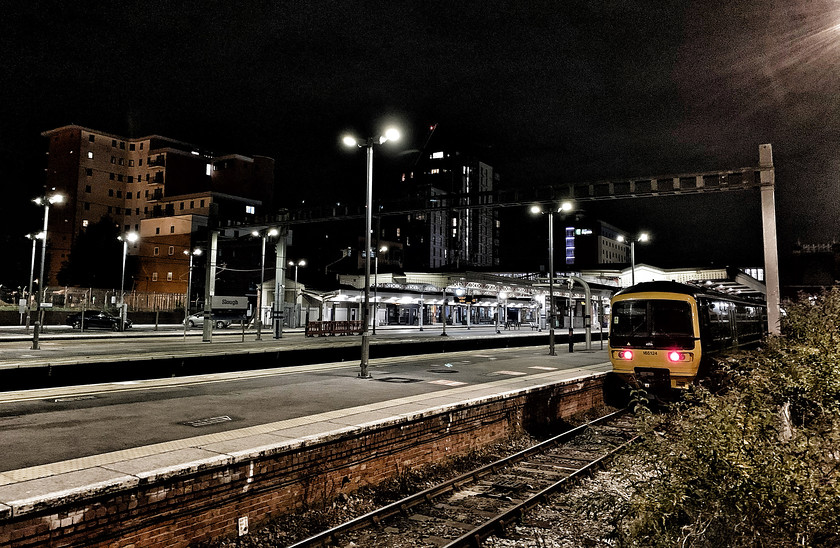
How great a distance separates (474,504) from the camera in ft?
27.3

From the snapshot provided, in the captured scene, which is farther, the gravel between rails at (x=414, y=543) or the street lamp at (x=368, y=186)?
the street lamp at (x=368, y=186)

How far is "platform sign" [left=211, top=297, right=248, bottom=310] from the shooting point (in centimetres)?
6028

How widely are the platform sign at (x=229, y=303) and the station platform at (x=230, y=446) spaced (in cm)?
4755

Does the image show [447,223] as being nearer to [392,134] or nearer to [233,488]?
[392,134]

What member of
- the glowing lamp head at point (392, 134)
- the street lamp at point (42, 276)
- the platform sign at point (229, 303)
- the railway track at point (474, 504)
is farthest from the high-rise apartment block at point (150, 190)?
the railway track at point (474, 504)

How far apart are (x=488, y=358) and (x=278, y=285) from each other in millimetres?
18655

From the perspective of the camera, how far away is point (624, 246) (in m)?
140

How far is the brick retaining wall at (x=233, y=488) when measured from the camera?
17.2 ft

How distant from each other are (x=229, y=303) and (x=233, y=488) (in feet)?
187

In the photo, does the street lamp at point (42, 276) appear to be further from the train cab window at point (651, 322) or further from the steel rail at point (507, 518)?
the steel rail at point (507, 518)

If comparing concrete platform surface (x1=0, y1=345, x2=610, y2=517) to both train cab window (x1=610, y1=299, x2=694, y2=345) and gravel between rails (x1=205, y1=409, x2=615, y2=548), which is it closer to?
gravel between rails (x1=205, y1=409, x2=615, y2=548)

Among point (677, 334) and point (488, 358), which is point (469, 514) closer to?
point (677, 334)

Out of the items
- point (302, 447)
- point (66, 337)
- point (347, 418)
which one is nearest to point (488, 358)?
point (347, 418)

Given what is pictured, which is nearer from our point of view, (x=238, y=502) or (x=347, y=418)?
(x=238, y=502)
